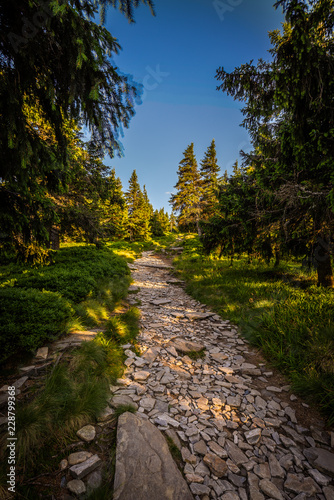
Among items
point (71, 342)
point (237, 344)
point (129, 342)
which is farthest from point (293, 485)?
point (71, 342)

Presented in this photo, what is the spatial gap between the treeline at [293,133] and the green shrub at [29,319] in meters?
6.66

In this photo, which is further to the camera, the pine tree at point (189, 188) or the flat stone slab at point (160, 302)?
the pine tree at point (189, 188)

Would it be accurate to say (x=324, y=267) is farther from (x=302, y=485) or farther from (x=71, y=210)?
Answer: (x=71, y=210)

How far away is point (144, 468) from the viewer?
207 centimetres

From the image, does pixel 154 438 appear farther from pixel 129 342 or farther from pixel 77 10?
pixel 77 10

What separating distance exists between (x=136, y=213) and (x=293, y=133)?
2943cm

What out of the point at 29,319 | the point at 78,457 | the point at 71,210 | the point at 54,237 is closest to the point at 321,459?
the point at 78,457

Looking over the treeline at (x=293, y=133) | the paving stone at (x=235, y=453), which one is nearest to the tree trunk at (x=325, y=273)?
the treeline at (x=293, y=133)

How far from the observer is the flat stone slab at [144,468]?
188cm

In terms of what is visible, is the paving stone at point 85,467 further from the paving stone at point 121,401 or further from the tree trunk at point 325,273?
the tree trunk at point 325,273

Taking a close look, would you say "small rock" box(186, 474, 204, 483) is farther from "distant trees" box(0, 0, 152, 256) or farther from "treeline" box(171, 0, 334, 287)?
"treeline" box(171, 0, 334, 287)

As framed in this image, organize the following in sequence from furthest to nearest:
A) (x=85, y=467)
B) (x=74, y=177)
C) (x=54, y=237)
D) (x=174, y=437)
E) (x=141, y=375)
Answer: (x=54, y=237), (x=74, y=177), (x=141, y=375), (x=174, y=437), (x=85, y=467)

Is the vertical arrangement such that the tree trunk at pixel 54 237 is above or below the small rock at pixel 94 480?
above

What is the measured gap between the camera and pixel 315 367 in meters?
3.61
